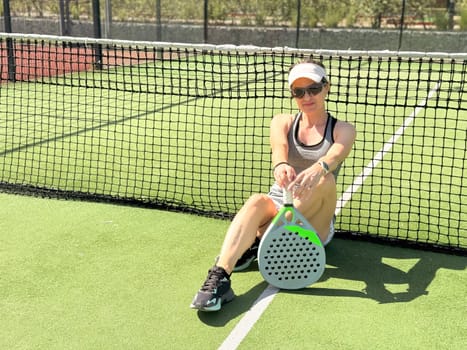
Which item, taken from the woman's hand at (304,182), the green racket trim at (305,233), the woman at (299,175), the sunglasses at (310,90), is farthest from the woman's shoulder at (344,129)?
the green racket trim at (305,233)

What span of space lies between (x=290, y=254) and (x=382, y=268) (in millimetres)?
828

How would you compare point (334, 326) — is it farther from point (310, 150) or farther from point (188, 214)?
point (188, 214)

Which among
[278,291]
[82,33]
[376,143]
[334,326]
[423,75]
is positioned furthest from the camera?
[82,33]

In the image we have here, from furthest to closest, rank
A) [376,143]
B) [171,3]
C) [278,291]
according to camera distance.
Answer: [171,3] → [376,143] → [278,291]

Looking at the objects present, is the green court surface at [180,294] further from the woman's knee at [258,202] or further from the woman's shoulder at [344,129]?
the woman's shoulder at [344,129]

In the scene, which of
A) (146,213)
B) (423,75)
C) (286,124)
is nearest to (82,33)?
(423,75)

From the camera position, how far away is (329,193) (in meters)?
3.72

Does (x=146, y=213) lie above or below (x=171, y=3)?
below

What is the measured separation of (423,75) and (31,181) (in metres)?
11.9

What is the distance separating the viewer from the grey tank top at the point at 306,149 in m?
3.78

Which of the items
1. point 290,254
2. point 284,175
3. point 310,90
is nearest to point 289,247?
point 290,254

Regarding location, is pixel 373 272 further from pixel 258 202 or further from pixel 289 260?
pixel 258 202

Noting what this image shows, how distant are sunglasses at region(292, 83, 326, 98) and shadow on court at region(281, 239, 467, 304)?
3.76ft

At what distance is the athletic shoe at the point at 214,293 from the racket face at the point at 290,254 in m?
0.23
